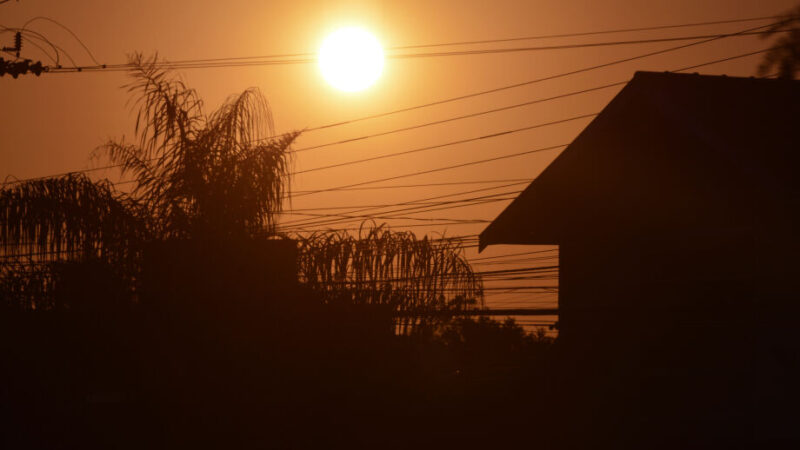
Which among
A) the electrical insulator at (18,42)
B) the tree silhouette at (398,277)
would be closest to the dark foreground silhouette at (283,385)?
the tree silhouette at (398,277)

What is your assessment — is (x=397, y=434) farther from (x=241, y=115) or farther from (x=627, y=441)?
(x=241, y=115)

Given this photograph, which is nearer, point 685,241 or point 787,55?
point 685,241

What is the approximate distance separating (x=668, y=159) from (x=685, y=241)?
0.98 metres

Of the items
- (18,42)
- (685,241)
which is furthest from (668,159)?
(18,42)

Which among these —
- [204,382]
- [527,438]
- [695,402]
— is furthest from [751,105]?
[204,382]

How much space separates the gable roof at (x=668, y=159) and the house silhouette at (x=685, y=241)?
0.07 ft

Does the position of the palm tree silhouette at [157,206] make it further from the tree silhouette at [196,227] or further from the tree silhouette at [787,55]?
the tree silhouette at [787,55]

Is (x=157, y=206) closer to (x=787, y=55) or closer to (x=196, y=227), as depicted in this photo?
(x=196, y=227)

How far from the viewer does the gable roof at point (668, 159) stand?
8.24 m

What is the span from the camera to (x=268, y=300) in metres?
8.51

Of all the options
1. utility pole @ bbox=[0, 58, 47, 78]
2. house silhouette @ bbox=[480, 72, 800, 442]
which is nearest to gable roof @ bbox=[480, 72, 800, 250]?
house silhouette @ bbox=[480, 72, 800, 442]

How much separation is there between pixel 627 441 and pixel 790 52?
19.8 m

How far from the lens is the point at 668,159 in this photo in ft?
32.6

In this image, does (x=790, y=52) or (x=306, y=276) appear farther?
(x=790, y=52)
